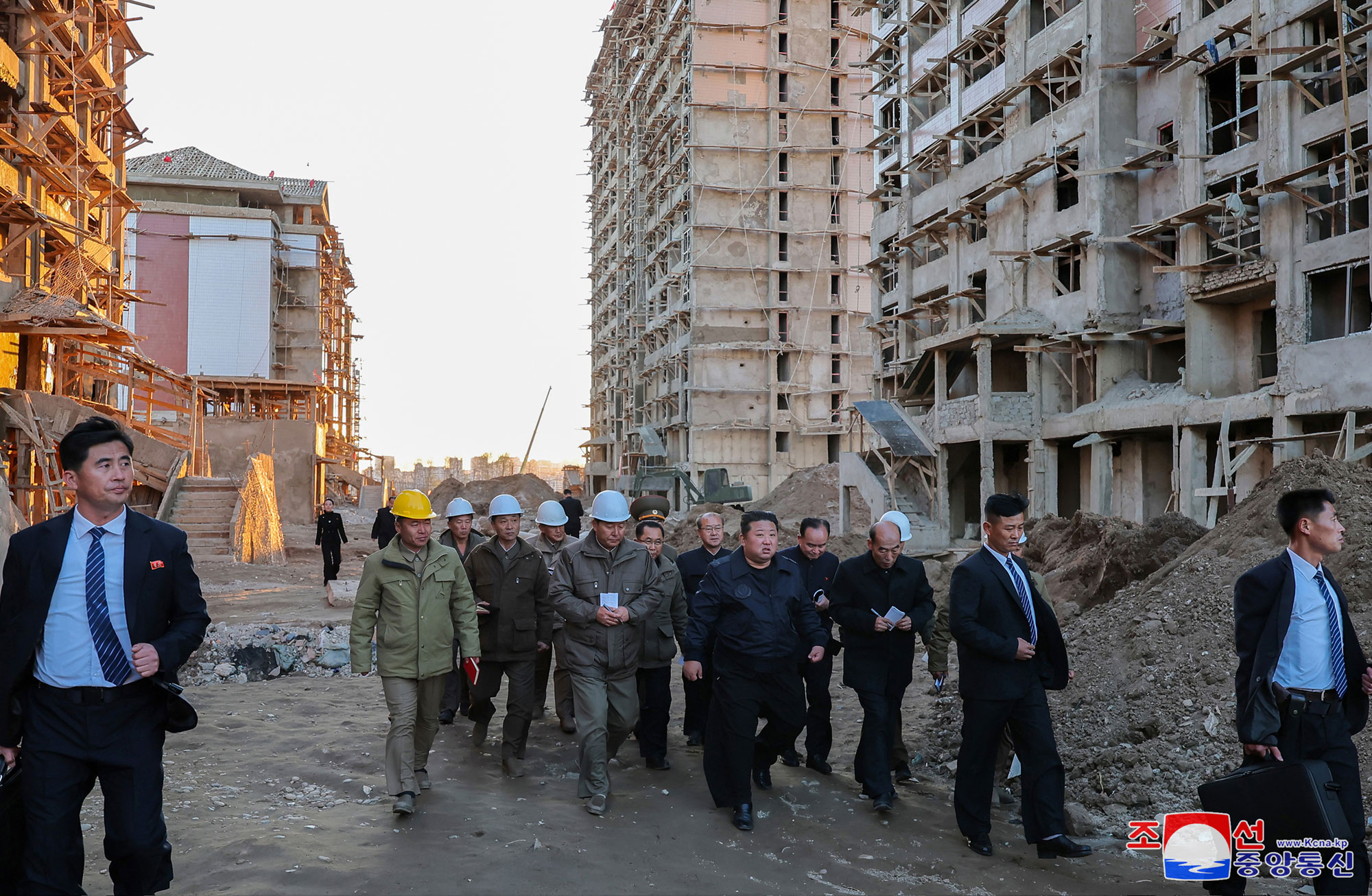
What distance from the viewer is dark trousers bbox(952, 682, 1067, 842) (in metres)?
5.82

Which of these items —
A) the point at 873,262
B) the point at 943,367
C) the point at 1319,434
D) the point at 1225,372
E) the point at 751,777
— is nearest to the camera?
the point at 751,777

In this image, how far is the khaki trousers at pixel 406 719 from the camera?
21.3 ft

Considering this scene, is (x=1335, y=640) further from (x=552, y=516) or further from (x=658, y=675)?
(x=552, y=516)

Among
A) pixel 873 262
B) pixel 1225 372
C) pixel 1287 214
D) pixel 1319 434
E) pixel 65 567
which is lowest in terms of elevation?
pixel 65 567

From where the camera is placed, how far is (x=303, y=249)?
181ft

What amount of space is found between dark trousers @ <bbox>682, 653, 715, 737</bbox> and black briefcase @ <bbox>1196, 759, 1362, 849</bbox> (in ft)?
14.9

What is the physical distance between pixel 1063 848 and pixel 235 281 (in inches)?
2042

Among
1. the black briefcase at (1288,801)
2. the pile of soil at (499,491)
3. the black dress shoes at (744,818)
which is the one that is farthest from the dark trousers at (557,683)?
the pile of soil at (499,491)

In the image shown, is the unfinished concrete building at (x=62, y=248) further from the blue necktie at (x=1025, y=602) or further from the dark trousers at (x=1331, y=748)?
the dark trousers at (x=1331, y=748)

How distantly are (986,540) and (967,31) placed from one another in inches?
1165

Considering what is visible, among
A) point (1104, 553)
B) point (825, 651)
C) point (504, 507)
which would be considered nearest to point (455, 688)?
point (504, 507)

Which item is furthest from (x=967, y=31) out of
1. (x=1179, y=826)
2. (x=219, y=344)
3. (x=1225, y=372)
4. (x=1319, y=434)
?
(x=219, y=344)

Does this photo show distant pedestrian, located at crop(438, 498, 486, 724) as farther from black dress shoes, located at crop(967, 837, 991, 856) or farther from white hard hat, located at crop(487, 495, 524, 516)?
black dress shoes, located at crop(967, 837, 991, 856)

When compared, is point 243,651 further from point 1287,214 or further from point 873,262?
point 873,262
